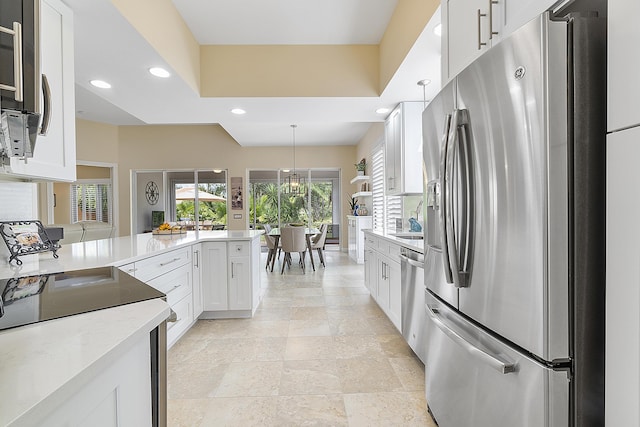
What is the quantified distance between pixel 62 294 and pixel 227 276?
2.27 meters

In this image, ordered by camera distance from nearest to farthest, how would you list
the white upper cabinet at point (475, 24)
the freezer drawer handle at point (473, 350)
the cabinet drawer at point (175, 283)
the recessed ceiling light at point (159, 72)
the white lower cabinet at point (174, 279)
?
the freezer drawer handle at point (473, 350)
the white upper cabinet at point (475, 24)
the white lower cabinet at point (174, 279)
the cabinet drawer at point (175, 283)
the recessed ceiling light at point (159, 72)

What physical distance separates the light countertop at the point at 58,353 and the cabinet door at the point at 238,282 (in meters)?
2.39

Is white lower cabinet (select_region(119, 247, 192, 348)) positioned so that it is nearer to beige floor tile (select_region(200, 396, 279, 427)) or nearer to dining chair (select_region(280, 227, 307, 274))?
beige floor tile (select_region(200, 396, 279, 427))

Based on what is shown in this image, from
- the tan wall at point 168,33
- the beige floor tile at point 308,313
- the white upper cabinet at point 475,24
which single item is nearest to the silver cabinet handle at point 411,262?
the white upper cabinet at point 475,24

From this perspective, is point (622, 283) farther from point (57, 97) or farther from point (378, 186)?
point (378, 186)

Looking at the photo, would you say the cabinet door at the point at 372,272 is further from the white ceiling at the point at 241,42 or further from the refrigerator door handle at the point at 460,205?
the refrigerator door handle at the point at 460,205

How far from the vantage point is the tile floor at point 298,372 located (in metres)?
1.79

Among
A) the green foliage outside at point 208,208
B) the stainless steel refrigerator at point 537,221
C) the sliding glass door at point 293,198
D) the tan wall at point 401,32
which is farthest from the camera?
the sliding glass door at point 293,198

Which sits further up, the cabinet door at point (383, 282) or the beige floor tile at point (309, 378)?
the cabinet door at point (383, 282)

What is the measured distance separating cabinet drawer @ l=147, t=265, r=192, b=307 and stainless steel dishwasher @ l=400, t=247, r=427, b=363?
5.84 feet

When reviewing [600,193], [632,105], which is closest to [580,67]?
[632,105]

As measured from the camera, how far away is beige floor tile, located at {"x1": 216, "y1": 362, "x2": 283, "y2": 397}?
2012 mm

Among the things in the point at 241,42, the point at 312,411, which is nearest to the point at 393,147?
the point at 241,42

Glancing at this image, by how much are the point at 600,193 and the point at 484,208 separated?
1.06 ft
